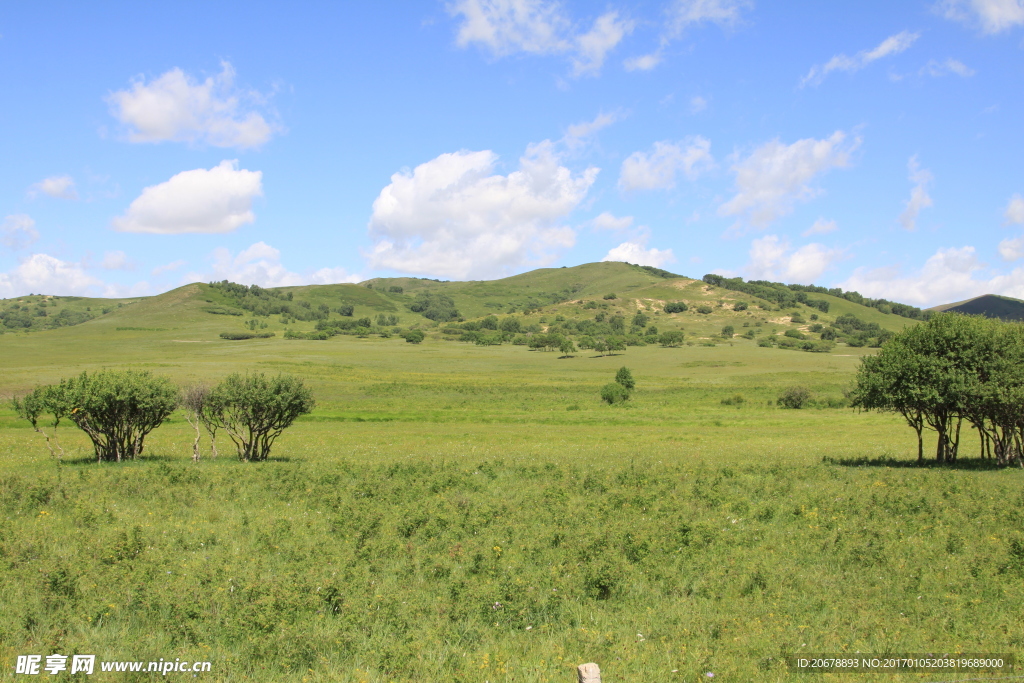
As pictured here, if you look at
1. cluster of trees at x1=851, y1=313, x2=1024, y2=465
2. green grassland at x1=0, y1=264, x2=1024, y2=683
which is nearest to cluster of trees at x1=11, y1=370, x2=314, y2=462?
green grassland at x1=0, y1=264, x2=1024, y2=683

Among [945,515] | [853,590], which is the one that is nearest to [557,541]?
[853,590]

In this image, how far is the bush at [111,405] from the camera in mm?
26562

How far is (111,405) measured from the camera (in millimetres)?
27312

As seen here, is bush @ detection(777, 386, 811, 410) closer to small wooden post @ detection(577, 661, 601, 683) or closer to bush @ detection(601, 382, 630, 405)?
bush @ detection(601, 382, 630, 405)

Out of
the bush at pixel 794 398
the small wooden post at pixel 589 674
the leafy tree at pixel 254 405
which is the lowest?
the bush at pixel 794 398

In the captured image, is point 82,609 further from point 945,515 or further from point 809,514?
point 945,515

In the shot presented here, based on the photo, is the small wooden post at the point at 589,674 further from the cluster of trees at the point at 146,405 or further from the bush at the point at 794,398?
the bush at the point at 794,398

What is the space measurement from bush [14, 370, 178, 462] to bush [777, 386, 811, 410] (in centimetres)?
6294

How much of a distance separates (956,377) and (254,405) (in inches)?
1250

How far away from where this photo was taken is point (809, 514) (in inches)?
623

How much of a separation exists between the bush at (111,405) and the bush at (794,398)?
6294 cm

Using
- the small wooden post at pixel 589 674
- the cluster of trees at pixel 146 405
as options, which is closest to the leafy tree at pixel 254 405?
the cluster of trees at pixel 146 405

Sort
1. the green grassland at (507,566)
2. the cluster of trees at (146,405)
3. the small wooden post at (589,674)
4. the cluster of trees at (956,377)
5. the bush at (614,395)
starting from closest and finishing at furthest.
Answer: the small wooden post at (589,674) → the green grassland at (507,566) → the cluster of trees at (146,405) → the cluster of trees at (956,377) → the bush at (614,395)

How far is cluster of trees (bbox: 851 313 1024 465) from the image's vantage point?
27.1 m
